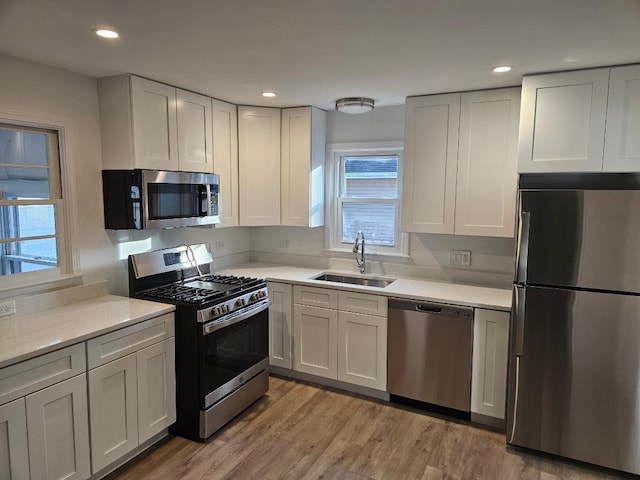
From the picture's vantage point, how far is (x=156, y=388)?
8.52 feet

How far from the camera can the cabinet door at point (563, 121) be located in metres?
2.47

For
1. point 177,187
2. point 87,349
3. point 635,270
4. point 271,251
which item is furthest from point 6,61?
point 635,270

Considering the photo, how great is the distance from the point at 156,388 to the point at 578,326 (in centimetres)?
253

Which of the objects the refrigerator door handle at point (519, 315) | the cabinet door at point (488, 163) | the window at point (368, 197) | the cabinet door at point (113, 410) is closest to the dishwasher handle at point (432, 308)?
the refrigerator door handle at point (519, 315)

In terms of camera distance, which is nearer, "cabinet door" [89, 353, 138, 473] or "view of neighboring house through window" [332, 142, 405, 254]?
"cabinet door" [89, 353, 138, 473]

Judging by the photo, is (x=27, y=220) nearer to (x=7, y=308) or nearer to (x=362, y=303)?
(x=7, y=308)

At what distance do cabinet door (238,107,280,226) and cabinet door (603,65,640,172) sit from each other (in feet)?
8.01

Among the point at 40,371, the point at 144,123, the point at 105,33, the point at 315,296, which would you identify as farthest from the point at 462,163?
the point at 40,371

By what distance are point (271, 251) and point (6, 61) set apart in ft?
8.46

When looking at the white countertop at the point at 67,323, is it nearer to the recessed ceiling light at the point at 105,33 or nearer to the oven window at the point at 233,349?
the oven window at the point at 233,349

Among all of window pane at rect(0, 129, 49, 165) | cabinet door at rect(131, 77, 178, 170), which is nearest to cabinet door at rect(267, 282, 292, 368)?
cabinet door at rect(131, 77, 178, 170)

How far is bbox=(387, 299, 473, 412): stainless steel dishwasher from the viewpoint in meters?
2.91

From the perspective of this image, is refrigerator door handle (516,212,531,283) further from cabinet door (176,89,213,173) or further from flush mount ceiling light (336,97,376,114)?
cabinet door (176,89,213,173)

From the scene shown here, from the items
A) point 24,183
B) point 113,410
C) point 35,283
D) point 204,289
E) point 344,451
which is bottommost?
point 344,451
